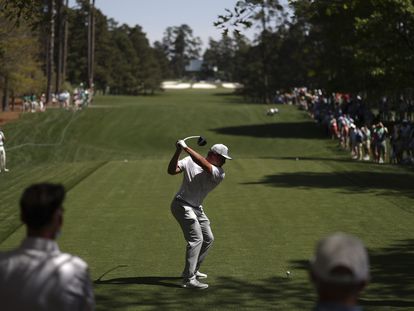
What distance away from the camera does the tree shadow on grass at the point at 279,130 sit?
177 ft

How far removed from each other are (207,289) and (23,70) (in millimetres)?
56341

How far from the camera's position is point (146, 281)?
11.9 m

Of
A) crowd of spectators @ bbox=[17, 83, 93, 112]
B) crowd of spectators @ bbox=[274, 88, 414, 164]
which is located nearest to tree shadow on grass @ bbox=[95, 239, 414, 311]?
crowd of spectators @ bbox=[274, 88, 414, 164]

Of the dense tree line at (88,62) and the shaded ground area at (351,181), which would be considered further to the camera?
the dense tree line at (88,62)

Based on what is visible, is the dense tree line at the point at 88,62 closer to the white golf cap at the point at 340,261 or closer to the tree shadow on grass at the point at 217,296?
the tree shadow on grass at the point at 217,296

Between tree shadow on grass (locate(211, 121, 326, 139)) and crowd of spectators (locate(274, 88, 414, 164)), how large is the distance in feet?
2.57

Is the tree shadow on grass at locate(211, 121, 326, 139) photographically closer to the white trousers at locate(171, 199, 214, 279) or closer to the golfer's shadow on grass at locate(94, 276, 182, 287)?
the golfer's shadow on grass at locate(94, 276, 182, 287)

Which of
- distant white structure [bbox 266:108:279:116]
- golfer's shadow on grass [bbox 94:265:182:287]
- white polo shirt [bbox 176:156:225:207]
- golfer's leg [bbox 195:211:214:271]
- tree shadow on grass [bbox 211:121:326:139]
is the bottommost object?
tree shadow on grass [bbox 211:121:326:139]

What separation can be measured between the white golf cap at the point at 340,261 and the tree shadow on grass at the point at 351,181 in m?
19.5

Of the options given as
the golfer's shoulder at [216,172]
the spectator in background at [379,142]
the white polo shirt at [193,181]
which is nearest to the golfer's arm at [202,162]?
the golfer's shoulder at [216,172]

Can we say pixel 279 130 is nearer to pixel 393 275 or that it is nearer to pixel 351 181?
pixel 351 181

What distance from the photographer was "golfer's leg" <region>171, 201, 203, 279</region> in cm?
1141

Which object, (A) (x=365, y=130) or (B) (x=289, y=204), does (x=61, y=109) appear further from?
(B) (x=289, y=204)

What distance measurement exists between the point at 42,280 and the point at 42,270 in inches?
2.1
